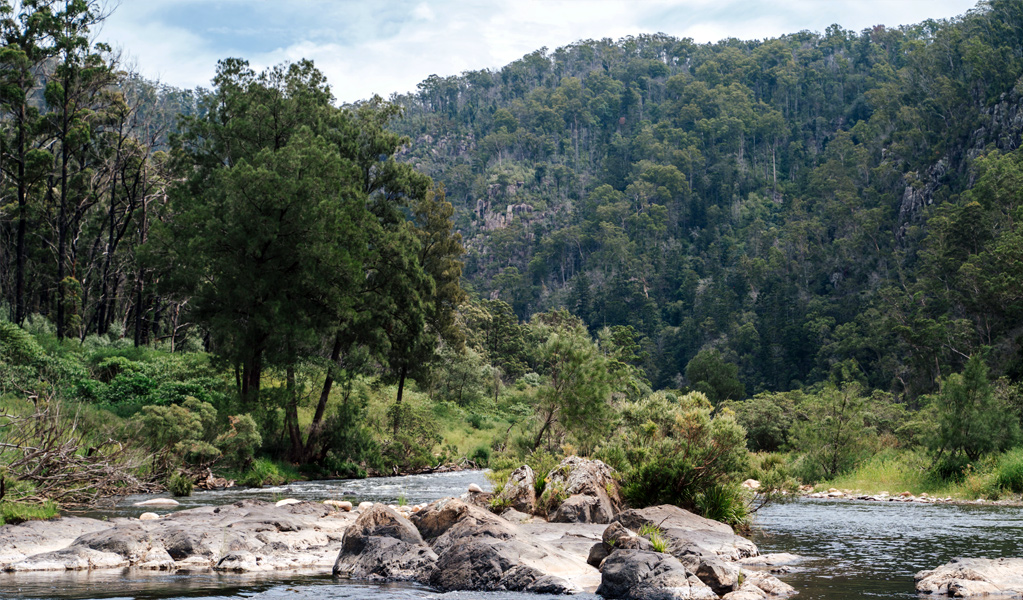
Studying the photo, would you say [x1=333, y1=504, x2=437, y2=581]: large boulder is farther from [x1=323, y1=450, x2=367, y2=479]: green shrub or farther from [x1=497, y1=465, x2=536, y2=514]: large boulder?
[x1=323, y1=450, x2=367, y2=479]: green shrub

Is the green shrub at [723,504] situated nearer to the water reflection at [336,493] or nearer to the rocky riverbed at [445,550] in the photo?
the rocky riverbed at [445,550]

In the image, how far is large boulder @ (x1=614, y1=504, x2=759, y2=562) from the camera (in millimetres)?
13609

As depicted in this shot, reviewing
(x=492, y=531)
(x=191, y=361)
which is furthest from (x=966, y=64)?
(x=492, y=531)

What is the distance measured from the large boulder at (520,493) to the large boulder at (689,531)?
3173mm

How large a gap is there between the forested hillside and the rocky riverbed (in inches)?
1512

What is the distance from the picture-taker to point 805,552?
642 inches

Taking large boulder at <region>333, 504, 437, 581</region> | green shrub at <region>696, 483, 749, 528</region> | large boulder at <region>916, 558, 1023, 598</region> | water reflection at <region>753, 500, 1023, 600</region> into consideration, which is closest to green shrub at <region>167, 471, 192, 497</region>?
large boulder at <region>333, 504, 437, 581</region>

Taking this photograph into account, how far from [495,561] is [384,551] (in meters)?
2.18

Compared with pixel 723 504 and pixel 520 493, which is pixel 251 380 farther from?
pixel 723 504

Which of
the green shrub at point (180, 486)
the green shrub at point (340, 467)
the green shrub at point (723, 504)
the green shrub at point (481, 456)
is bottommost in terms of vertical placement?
the green shrub at point (481, 456)

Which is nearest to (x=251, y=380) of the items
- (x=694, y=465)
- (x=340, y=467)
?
(x=340, y=467)

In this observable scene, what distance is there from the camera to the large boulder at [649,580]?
36.5ft

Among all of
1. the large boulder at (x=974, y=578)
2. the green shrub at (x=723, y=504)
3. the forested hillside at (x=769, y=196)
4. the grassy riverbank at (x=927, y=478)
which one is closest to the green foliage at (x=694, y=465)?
the green shrub at (x=723, y=504)

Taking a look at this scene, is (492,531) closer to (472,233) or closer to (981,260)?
(981,260)
